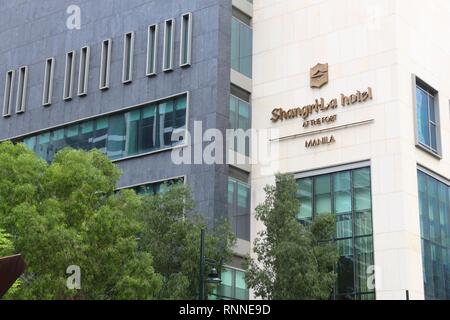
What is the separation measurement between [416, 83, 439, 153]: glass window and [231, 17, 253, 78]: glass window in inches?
340

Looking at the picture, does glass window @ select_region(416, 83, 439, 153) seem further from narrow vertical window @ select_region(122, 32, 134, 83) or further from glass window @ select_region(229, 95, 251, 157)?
narrow vertical window @ select_region(122, 32, 134, 83)

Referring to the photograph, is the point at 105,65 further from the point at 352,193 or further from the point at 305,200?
the point at 352,193

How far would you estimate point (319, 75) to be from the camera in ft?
124

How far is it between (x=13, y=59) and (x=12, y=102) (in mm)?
2906

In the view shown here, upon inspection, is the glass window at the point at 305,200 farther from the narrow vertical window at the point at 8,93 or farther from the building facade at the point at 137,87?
the narrow vertical window at the point at 8,93

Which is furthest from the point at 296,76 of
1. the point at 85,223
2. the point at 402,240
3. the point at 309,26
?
the point at 85,223

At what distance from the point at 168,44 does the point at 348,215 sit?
42.9 ft

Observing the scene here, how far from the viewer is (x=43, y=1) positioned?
48.2 m

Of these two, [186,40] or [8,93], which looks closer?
[186,40]

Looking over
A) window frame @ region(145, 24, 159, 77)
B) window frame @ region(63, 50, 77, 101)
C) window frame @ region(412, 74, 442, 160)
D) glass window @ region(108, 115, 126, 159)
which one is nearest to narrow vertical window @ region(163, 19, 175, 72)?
window frame @ region(145, 24, 159, 77)

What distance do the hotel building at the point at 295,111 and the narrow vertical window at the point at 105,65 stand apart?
88 mm

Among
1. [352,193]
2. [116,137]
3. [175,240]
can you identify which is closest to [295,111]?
[352,193]

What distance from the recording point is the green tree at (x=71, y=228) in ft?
79.3

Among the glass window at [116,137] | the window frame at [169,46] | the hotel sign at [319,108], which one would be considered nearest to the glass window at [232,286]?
the hotel sign at [319,108]
